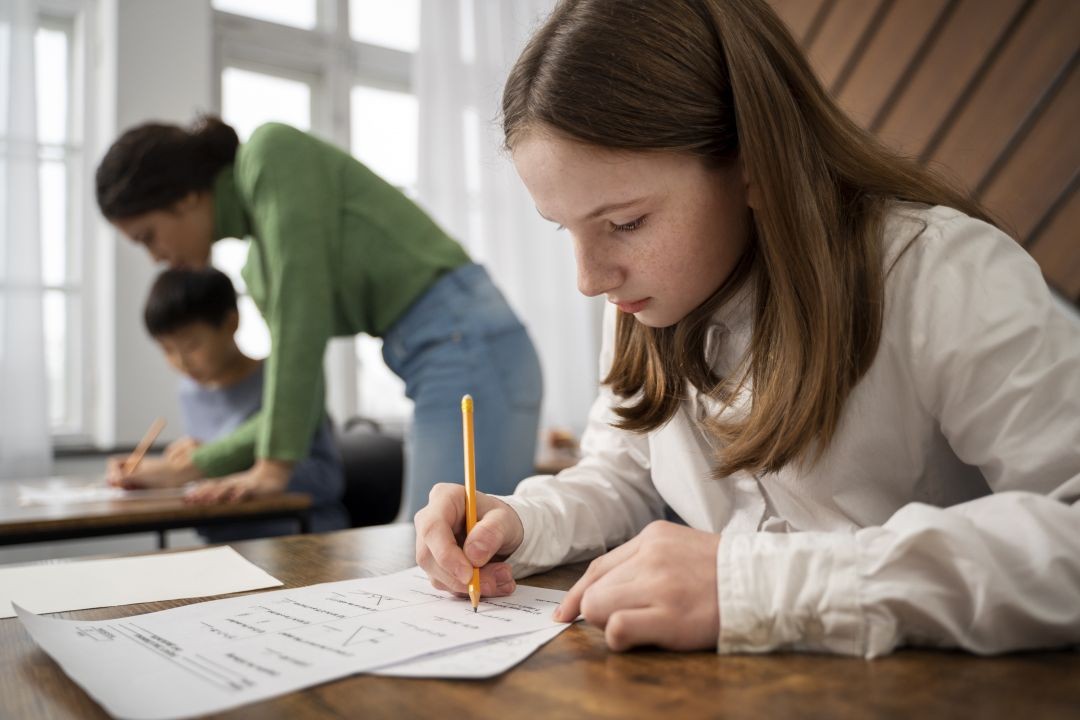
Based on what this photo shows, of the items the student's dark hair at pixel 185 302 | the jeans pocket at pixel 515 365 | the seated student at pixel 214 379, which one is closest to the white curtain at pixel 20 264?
the seated student at pixel 214 379

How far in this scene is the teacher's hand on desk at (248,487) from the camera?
1.75 meters

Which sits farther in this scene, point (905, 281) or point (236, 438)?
point (236, 438)

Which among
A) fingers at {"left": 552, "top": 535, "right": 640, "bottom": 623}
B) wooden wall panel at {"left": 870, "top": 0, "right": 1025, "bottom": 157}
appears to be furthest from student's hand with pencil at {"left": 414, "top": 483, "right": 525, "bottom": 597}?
wooden wall panel at {"left": 870, "top": 0, "right": 1025, "bottom": 157}

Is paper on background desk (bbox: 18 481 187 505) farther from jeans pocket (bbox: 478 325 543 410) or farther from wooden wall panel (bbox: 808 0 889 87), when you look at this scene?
wooden wall panel (bbox: 808 0 889 87)

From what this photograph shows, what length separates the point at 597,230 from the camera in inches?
31.9

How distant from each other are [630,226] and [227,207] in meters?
1.36

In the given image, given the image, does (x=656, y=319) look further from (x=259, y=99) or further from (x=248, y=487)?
(x=259, y=99)

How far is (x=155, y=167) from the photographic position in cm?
184

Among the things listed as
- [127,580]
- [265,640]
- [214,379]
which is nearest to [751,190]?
[265,640]

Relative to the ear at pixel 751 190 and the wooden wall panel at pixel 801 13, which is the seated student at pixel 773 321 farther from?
the wooden wall panel at pixel 801 13

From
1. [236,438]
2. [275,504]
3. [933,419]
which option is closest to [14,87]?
[236,438]

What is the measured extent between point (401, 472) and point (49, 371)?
161 centimetres

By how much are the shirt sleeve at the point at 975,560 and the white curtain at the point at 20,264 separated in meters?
3.07

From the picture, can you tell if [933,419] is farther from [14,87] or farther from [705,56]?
[14,87]
